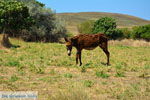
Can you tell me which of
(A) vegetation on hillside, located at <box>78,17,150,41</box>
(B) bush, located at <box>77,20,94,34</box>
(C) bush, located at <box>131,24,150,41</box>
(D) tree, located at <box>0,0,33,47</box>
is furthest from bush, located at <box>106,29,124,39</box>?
(D) tree, located at <box>0,0,33,47</box>

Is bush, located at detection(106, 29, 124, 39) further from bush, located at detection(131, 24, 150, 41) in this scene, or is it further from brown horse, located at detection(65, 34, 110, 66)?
brown horse, located at detection(65, 34, 110, 66)

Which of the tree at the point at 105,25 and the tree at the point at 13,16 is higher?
the tree at the point at 13,16

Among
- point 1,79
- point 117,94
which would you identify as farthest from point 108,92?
point 1,79

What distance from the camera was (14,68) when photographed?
14852 mm

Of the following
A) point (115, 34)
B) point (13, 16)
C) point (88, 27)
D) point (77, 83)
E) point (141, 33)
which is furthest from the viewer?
point (88, 27)

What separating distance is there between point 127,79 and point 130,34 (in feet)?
172

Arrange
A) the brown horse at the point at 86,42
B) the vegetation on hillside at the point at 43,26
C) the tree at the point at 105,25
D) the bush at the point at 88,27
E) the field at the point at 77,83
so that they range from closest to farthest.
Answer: the field at the point at 77,83, the brown horse at the point at 86,42, the vegetation on hillside at the point at 43,26, the tree at the point at 105,25, the bush at the point at 88,27

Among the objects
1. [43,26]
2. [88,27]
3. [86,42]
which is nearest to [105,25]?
[88,27]

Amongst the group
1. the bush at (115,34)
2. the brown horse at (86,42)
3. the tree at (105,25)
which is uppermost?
the brown horse at (86,42)

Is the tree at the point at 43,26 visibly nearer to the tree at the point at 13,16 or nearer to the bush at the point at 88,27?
the tree at the point at 13,16

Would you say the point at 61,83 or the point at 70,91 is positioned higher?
the point at 70,91

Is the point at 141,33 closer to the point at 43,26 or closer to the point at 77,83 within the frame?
the point at 43,26

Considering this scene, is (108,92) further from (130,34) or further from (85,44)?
(130,34)

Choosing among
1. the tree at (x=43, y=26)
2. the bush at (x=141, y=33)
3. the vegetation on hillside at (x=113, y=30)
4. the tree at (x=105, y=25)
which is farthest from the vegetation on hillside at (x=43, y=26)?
the bush at (x=141, y=33)
